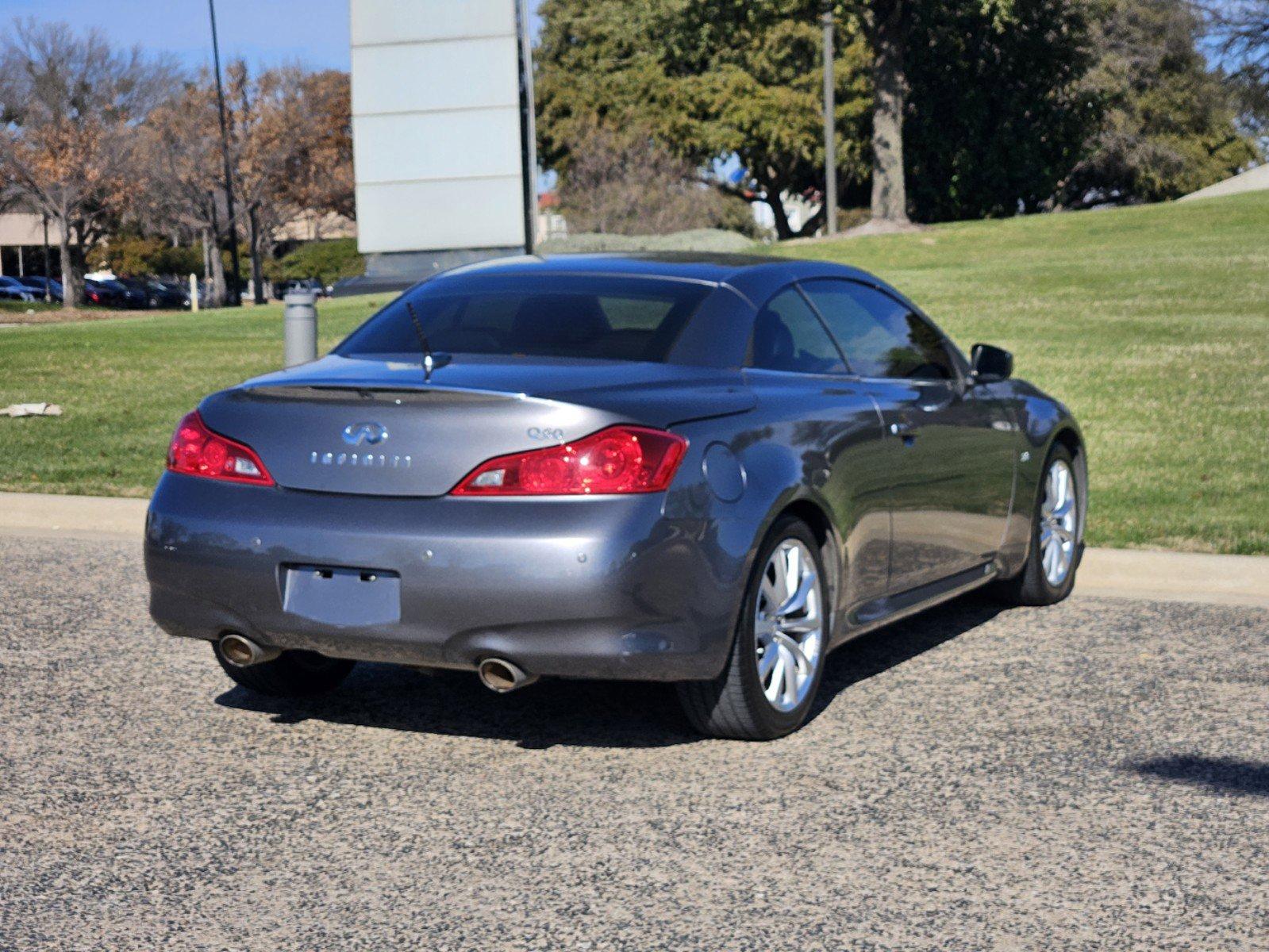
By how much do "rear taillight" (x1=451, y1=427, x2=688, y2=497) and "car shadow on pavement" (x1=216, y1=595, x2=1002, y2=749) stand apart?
100 cm

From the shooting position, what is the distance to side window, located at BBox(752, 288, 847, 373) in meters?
5.86

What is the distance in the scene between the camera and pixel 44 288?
72.9 meters

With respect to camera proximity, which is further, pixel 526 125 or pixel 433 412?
pixel 526 125

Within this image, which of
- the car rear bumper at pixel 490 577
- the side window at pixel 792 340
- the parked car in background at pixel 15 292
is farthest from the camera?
the parked car in background at pixel 15 292

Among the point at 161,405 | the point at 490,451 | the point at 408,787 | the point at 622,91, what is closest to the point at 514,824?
the point at 408,787

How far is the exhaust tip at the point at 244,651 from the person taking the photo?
530cm

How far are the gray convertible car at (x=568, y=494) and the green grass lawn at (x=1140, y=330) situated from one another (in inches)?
140

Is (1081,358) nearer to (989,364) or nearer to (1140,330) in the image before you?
(1140,330)

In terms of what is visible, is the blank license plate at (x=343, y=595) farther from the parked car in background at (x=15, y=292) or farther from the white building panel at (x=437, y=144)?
the parked car in background at (x=15, y=292)

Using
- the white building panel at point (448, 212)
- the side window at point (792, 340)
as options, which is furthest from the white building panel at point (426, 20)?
the side window at point (792, 340)

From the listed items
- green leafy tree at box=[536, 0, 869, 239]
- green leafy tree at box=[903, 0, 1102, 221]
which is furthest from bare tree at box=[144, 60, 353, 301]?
green leafy tree at box=[903, 0, 1102, 221]

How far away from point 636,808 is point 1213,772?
174 cm

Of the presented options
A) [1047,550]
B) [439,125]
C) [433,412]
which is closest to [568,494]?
[433,412]

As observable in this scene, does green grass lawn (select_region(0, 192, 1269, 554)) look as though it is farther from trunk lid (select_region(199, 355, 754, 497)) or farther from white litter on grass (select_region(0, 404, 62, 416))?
trunk lid (select_region(199, 355, 754, 497))
